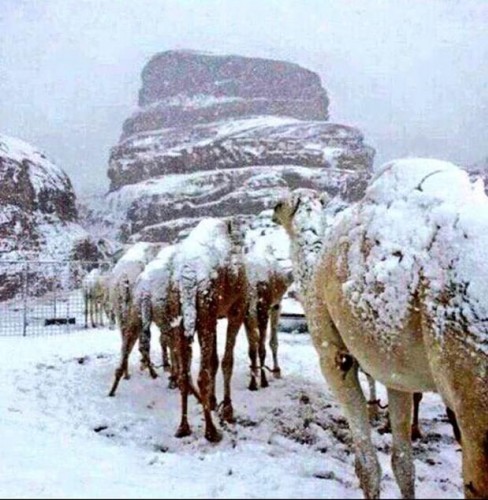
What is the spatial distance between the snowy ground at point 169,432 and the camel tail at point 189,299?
2.69 feet

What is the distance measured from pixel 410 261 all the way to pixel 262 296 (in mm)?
5231

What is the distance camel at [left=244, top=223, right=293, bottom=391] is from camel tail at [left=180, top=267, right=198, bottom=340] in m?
1.48

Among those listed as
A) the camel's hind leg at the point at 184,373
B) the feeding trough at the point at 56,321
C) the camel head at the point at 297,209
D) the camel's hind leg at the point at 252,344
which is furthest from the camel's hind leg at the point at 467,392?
the feeding trough at the point at 56,321

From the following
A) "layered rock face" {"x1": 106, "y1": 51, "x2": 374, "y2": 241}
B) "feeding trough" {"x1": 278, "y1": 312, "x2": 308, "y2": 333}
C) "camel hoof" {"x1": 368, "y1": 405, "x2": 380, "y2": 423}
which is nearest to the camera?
"camel hoof" {"x1": 368, "y1": 405, "x2": 380, "y2": 423}

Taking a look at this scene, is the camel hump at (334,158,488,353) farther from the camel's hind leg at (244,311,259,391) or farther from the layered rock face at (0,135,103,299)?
the layered rock face at (0,135,103,299)

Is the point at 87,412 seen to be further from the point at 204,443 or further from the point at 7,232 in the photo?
the point at 7,232

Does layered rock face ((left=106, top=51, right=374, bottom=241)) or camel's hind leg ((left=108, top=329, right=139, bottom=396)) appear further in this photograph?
layered rock face ((left=106, top=51, right=374, bottom=241))

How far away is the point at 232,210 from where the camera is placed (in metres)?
45.2

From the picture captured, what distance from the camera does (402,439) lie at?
3.11 metres

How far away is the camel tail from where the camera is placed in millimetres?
5164

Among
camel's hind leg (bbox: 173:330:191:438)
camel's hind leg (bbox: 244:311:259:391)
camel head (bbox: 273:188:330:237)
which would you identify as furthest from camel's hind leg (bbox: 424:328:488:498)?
camel's hind leg (bbox: 244:311:259:391)

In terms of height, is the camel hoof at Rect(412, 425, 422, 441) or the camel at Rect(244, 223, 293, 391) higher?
the camel at Rect(244, 223, 293, 391)

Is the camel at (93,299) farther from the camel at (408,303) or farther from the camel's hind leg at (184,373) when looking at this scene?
the camel at (408,303)

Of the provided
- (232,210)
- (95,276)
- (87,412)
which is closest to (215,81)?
(232,210)
